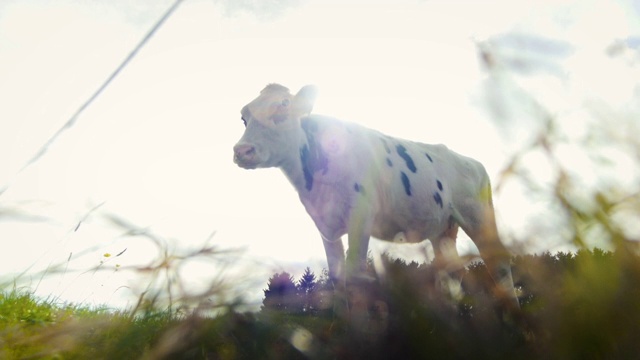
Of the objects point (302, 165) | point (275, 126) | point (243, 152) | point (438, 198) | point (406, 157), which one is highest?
point (406, 157)

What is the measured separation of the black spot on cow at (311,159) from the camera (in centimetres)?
495

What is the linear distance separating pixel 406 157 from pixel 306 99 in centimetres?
142

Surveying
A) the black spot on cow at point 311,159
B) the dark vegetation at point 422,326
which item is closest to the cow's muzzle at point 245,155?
the black spot on cow at point 311,159

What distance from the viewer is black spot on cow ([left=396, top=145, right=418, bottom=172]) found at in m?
5.58

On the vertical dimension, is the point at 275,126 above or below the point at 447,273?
above

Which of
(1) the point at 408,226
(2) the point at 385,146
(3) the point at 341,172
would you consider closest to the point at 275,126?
(3) the point at 341,172

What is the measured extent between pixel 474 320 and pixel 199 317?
0.44m

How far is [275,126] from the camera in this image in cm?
490

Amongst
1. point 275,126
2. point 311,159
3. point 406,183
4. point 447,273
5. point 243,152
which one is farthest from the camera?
point 406,183

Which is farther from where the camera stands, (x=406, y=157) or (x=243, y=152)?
(x=406, y=157)

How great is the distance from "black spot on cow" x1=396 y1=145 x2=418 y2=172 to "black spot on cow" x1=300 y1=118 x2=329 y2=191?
3.55ft

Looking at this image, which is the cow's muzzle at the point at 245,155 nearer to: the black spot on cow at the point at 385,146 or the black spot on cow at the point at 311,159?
the black spot on cow at the point at 311,159

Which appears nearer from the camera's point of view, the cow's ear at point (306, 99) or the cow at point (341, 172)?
the cow at point (341, 172)

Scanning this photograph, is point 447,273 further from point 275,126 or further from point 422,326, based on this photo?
point 275,126
